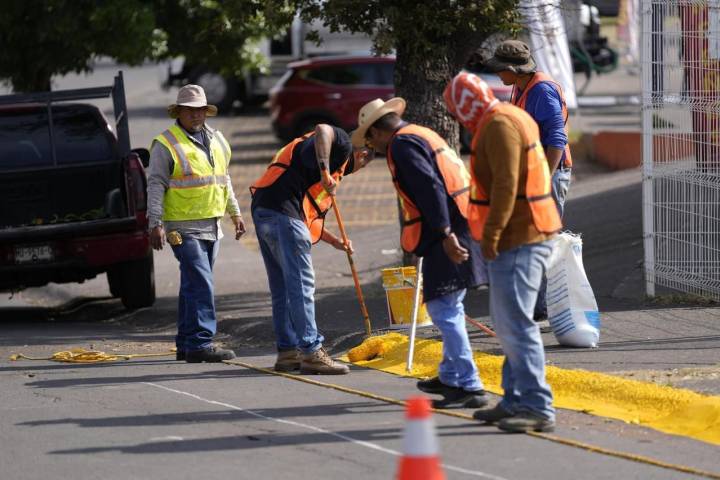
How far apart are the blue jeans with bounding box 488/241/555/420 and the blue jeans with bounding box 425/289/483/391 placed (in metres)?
0.49

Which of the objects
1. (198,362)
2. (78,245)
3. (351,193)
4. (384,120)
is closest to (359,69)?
(351,193)

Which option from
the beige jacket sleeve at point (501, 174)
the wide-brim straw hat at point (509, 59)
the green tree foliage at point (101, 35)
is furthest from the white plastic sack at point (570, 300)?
the green tree foliage at point (101, 35)

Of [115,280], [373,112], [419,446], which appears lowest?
[115,280]

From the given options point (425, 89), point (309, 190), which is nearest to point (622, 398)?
point (309, 190)

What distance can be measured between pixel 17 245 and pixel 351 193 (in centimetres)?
941

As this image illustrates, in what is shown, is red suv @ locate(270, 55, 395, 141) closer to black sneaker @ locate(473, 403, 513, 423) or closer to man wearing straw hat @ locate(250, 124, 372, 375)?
man wearing straw hat @ locate(250, 124, 372, 375)

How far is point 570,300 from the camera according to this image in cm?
867

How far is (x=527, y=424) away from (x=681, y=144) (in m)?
4.39

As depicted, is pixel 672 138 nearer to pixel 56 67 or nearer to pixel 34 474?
pixel 34 474

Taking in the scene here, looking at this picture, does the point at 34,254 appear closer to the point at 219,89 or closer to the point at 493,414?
the point at 493,414

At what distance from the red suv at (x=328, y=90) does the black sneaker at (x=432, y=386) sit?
1709 cm

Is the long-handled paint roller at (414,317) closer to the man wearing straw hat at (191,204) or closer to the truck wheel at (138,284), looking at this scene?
the man wearing straw hat at (191,204)

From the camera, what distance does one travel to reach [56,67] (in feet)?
52.3

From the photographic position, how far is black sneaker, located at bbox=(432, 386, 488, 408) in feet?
23.9
